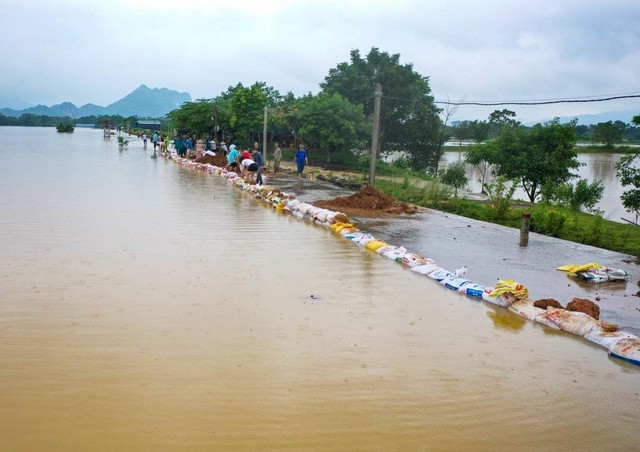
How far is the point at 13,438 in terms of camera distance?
388 centimetres

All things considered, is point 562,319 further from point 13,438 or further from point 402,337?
point 13,438

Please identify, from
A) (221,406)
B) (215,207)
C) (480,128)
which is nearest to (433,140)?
(480,128)

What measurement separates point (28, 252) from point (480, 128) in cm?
5826

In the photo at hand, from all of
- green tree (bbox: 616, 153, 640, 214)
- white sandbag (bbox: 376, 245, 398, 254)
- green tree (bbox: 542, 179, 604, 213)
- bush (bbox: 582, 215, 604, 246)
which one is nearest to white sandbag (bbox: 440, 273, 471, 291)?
white sandbag (bbox: 376, 245, 398, 254)

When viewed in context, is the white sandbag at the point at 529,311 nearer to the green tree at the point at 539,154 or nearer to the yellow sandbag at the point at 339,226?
the yellow sandbag at the point at 339,226

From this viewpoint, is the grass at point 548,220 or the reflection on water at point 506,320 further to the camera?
the grass at point 548,220

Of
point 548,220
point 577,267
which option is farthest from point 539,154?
point 577,267

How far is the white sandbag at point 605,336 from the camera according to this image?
5.98m

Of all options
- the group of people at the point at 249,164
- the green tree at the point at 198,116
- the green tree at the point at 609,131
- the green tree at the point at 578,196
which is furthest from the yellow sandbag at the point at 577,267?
the green tree at the point at 609,131

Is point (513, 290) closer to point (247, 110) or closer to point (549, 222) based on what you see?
point (549, 222)

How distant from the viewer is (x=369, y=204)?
15.8 meters

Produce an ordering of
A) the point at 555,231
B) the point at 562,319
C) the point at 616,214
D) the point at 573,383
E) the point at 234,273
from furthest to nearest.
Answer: the point at 616,214
the point at 555,231
the point at 234,273
the point at 562,319
the point at 573,383

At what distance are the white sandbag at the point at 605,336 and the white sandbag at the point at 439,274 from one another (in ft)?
7.77

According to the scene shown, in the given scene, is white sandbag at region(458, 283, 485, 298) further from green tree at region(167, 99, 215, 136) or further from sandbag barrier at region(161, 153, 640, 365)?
green tree at region(167, 99, 215, 136)
